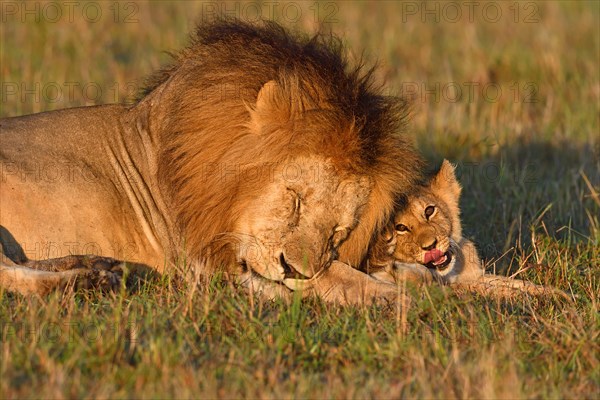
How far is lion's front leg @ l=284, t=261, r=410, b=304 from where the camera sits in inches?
173

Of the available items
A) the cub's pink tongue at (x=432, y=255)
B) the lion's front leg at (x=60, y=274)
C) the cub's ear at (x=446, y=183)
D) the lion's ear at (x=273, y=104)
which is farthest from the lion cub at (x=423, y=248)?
the lion's front leg at (x=60, y=274)

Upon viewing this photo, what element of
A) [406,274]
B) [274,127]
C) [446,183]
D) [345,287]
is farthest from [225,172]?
[446,183]

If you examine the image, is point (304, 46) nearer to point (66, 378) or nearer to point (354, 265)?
point (354, 265)

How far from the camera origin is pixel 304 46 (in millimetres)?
4715

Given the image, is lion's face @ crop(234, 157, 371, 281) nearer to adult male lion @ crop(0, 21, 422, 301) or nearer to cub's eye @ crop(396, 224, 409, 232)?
adult male lion @ crop(0, 21, 422, 301)

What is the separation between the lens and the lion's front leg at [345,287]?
14.4 ft

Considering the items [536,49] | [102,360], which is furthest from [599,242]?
[536,49]

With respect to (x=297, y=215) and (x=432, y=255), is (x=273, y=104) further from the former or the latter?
(x=432, y=255)

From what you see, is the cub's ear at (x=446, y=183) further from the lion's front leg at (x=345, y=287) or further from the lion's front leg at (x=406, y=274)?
the lion's front leg at (x=345, y=287)

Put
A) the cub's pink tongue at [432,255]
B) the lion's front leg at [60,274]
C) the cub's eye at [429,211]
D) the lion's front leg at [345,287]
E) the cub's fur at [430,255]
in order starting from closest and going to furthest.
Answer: the lion's front leg at [60,274] → the lion's front leg at [345,287] → the cub's fur at [430,255] → the cub's pink tongue at [432,255] → the cub's eye at [429,211]

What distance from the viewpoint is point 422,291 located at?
4.39m

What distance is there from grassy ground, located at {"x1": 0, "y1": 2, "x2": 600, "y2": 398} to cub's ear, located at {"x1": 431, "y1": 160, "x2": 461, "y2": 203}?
421mm

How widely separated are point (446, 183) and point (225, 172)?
124 cm

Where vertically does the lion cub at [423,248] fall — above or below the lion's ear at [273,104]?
below
